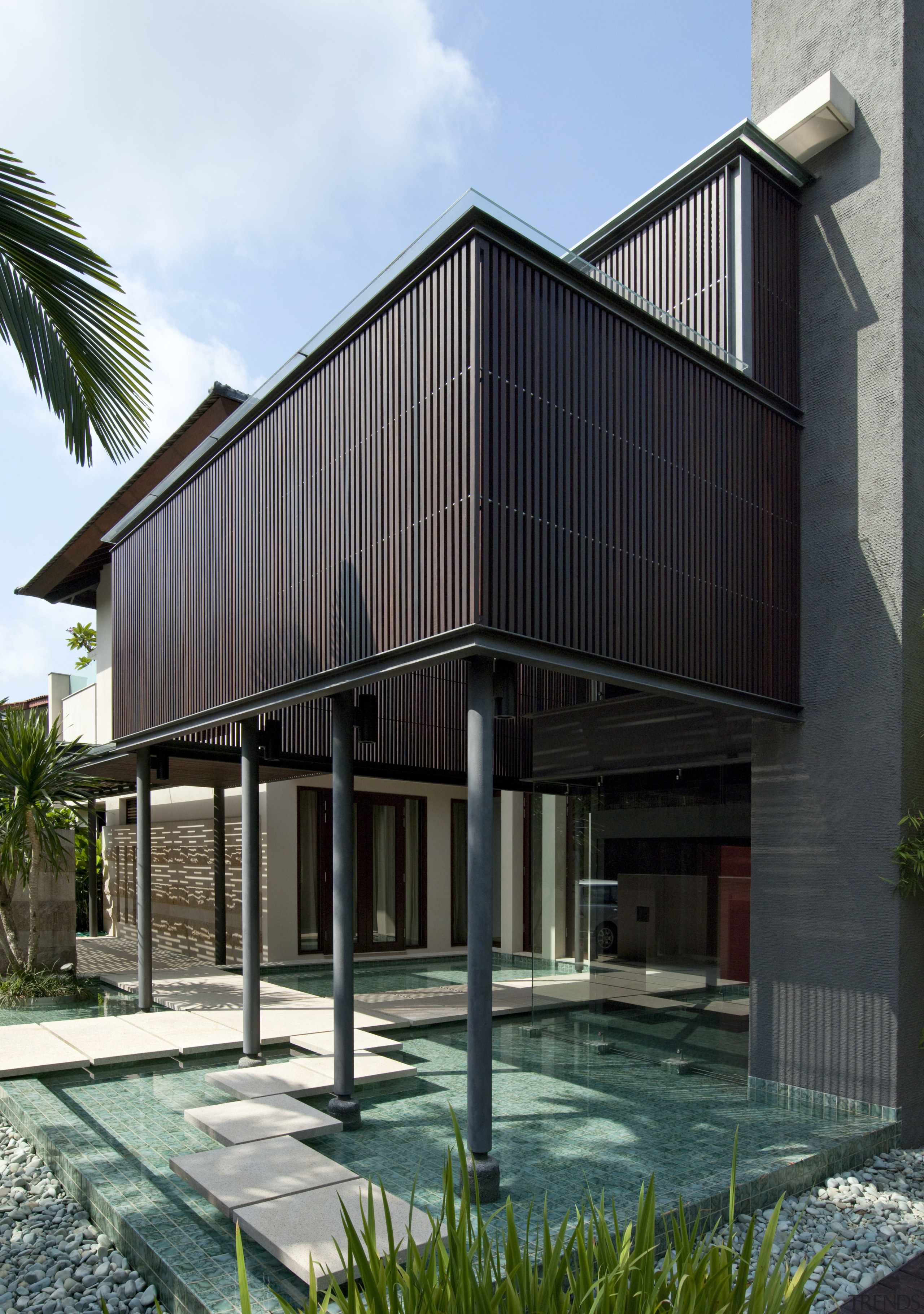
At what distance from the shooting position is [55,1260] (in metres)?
4.71

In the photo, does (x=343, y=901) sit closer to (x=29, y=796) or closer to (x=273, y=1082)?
(x=273, y=1082)

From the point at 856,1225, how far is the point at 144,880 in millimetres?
7626

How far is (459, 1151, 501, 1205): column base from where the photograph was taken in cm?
498

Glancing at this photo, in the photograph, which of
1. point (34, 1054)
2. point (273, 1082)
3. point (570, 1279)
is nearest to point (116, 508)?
point (34, 1054)

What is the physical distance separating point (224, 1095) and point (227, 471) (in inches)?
198

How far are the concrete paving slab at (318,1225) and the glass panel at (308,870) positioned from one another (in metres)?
11.3

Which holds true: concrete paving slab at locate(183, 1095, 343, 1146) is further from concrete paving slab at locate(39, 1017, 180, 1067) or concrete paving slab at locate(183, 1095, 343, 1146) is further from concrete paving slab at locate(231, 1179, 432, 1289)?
concrete paving slab at locate(39, 1017, 180, 1067)

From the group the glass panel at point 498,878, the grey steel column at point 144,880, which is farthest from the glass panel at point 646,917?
the glass panel at point 498,878

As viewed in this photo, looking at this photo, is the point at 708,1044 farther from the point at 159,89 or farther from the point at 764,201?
the point at 159,89

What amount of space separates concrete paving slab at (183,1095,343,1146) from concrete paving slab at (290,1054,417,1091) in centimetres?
60

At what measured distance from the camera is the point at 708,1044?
7.77m

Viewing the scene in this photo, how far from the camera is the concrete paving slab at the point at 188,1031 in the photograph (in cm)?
839

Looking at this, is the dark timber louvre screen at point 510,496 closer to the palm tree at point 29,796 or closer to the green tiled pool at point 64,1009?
the palm tree at point 29,796

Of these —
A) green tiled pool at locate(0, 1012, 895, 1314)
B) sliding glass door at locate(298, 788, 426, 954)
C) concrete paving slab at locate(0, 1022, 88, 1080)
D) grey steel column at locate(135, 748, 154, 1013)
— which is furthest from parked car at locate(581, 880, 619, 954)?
sliding glass door at locate(298, 788, 426, 954)
